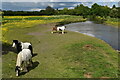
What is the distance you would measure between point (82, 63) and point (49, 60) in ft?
10.6

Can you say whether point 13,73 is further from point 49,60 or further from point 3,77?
point 49,60

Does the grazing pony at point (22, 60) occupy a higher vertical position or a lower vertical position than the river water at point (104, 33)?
lower

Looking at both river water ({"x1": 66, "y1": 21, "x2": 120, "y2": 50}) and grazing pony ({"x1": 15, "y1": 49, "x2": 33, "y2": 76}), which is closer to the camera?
grazing pony ({"x1": 15, "y1": 49, "x2": 33, "y2": 76})

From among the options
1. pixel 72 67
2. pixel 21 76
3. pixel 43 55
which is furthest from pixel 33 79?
pixel 43 55

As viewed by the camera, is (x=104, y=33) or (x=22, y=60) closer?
(x=22, y=60)

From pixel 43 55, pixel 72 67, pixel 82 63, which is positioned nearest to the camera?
pixel 72 67

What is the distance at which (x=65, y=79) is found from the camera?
39.2 feet

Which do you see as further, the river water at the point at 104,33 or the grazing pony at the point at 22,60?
the river water at the point at 104,33

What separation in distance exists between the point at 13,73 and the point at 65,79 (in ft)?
13.6


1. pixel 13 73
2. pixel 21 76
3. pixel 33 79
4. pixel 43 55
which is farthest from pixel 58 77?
pixel 43 55

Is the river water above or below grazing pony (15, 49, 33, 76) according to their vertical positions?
above

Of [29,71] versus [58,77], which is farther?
[29,71]

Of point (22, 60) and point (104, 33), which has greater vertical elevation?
point (104, 33)

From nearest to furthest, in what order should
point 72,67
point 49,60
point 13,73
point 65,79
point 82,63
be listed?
point 65,79
point 13,73
point 72,67
point 82,63
point 49,60
